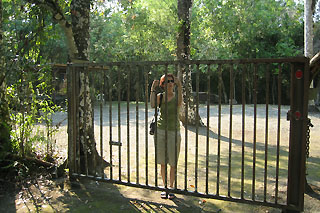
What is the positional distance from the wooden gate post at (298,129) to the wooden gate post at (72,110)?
2.80 m

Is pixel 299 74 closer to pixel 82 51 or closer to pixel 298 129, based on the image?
pixel 298 129

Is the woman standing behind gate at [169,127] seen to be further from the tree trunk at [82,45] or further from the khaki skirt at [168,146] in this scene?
the tree trunk at [82,45]

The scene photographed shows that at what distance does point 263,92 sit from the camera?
76.5ft

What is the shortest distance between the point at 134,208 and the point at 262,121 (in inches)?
361

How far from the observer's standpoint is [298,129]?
134 inches

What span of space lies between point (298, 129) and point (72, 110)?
9.60 ft

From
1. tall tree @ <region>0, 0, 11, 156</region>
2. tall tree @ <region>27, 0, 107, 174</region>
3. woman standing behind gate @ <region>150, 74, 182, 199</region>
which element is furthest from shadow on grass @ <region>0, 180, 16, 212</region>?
woman standing behind gate @ <region>150, 74, 182, 199</region>

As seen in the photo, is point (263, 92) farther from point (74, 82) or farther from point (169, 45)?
point (74, 82)

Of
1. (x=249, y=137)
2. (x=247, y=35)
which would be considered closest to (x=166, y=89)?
(x=249, y=137)

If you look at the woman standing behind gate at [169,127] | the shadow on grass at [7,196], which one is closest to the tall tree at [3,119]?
the shadow on grass at [7,196]

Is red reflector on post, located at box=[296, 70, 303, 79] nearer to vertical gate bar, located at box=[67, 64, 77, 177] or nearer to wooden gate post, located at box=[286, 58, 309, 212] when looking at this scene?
wooden gate post, located at box=[286, 58, 309, 212]

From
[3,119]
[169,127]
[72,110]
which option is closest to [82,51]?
[72,110]

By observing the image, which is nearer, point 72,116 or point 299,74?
point 299,74

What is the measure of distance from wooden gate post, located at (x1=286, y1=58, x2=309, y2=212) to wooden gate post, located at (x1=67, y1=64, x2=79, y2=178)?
2797 millimetres
